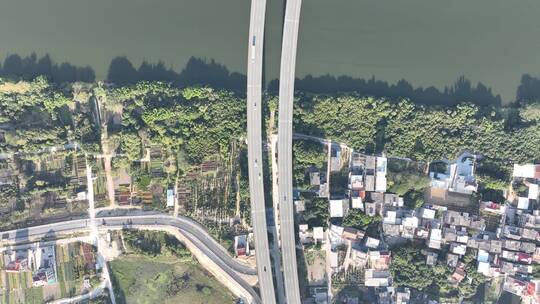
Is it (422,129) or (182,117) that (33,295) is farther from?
(422,129)

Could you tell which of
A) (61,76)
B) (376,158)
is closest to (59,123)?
(61,76)

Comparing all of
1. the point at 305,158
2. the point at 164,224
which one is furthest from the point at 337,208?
the point at 164,224

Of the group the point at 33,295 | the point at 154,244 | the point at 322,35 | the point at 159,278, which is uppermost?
the point at 322,35

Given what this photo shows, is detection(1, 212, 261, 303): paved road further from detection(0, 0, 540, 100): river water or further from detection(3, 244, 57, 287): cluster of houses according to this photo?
detection(0, 0, 540, 100): river water

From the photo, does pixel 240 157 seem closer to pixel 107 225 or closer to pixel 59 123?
pixel 107 225

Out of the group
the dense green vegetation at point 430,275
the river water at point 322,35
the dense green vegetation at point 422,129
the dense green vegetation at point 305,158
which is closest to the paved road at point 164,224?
the dense green vegetation at point 305,158

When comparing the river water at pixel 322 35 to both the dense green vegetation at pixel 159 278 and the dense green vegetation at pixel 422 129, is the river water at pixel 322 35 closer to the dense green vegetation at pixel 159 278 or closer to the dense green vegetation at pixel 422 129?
the dense green vegetation at pixel 422 129

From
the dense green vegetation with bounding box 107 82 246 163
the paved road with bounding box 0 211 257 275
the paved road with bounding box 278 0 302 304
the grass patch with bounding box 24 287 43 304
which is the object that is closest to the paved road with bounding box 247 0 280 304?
the dense green vegetation with bounding box 107 82 246 163
